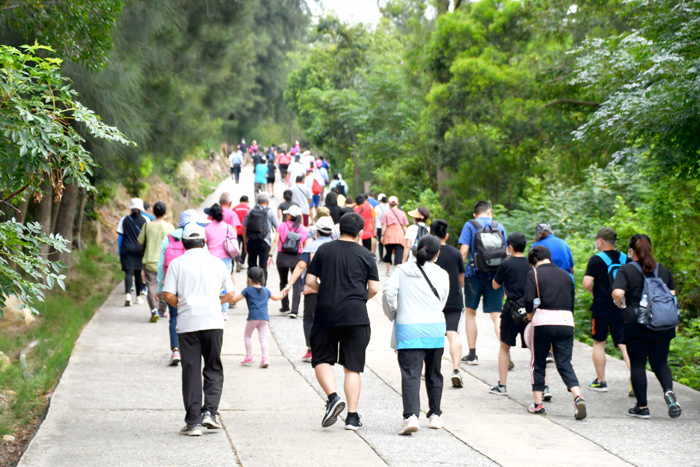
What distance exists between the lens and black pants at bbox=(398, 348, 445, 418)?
6461 millimetres

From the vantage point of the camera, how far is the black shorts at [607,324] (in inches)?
318

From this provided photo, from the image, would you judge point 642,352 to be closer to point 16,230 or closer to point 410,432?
point 410,432

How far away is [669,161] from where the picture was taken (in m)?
8.10

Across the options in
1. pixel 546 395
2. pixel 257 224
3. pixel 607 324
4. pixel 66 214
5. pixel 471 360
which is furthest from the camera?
pixel 66 214

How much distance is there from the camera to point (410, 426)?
6398mm

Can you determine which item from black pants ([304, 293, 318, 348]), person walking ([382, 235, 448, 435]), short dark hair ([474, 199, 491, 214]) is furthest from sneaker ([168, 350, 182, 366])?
short dark hair ([474, 199, 491, 214])

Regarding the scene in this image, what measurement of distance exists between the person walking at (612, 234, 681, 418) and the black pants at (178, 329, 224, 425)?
384 centimetres

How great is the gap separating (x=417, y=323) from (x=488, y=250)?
9.37 ft

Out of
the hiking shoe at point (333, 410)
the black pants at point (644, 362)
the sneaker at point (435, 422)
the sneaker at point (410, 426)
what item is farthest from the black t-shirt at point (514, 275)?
the hiking shoe at point (333, 410)

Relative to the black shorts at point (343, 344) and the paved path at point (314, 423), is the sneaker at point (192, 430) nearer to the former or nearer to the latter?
the paved path at point (314, 423)

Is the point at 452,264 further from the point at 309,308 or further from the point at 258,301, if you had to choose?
the point at 258,301

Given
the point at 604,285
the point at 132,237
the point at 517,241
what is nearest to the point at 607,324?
the point at 604,285

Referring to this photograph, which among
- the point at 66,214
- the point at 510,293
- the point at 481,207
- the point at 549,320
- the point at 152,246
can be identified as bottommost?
the point at 549,320

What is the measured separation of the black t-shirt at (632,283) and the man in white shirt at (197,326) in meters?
3.83
